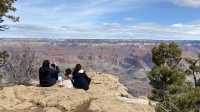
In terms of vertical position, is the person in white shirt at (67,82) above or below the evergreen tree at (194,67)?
above

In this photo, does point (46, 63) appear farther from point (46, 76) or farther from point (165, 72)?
point (165, 72)

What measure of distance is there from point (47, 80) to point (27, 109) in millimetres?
4945

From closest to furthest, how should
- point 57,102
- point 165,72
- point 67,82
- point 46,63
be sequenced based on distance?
point 57,102 < point 67,82 < point 46,63 < point 165,72

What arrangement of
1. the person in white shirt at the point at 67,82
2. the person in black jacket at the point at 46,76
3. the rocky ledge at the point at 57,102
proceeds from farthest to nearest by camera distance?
the person in black jacket at the point at 46,76, the person in white shirt at the point at 67,82, the rocky ledge at the point at 57,102

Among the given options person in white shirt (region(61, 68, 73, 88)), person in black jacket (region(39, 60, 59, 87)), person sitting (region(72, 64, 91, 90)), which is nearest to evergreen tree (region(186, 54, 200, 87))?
person sitting (region(72, 64, 91, 90))

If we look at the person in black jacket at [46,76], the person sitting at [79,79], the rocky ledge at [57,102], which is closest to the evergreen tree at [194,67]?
the person sitting at [79,79]

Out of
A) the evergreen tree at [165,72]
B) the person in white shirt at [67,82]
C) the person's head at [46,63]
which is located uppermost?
the person's head at [46,63]

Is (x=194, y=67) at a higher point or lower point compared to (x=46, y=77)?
lower

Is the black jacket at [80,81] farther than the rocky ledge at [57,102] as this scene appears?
Yes

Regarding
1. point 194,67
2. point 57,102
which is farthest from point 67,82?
point 194,67

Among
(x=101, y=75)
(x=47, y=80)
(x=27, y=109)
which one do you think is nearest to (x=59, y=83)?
(x=47, y=80)

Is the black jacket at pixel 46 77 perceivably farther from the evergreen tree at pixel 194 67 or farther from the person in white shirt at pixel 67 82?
the evergreen tree at pixel 194 67

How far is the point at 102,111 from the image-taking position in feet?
60.2

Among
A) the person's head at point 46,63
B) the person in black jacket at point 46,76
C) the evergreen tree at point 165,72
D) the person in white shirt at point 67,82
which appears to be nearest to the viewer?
the person in white shirt at point 67,82
